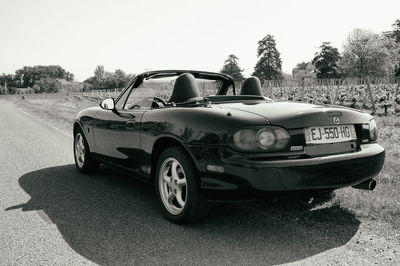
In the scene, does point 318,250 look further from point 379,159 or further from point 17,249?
point 17,249

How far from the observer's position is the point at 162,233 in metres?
3.21

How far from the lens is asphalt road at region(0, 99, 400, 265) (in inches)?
108

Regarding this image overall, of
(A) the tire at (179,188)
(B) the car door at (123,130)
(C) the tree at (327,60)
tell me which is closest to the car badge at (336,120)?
(A) the tire at (179,188)

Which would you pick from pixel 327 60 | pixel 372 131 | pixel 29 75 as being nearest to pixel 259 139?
pixel 372 131

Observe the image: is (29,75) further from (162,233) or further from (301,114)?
(301,114)

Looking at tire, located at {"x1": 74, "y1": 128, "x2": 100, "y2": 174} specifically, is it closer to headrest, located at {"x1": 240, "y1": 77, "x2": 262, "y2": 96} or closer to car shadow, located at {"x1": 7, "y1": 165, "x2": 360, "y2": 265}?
car shadow, located at {"x1": 7, "y1": 165, "x2": 360, "y2": 265}

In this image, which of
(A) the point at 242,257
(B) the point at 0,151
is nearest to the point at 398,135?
(A) the point at 242,257

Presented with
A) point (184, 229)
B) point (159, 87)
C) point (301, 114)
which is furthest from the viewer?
point (159, 87)

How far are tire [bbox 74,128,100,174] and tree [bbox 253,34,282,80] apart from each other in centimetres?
10018

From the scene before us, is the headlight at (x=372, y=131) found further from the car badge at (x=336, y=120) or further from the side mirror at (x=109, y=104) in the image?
the side mirror at (x=109, y=104)

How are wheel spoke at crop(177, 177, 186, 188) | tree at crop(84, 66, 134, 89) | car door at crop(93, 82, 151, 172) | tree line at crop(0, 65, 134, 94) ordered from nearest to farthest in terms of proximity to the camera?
wheel spoke at crop(177, 177, 186, 188) < car door at crop(93, 82, 151, 172) < tree at crop(84, 66, 134, 89) < tree line at crop(0, 65, 134, 94)

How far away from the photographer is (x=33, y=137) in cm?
1013

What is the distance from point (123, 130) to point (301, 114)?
2048 millimetres

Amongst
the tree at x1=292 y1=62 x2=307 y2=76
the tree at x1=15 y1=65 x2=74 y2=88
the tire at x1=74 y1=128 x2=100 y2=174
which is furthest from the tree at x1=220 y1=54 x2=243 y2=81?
the tire at x1=74 y1=128 x2=100 y2=174
